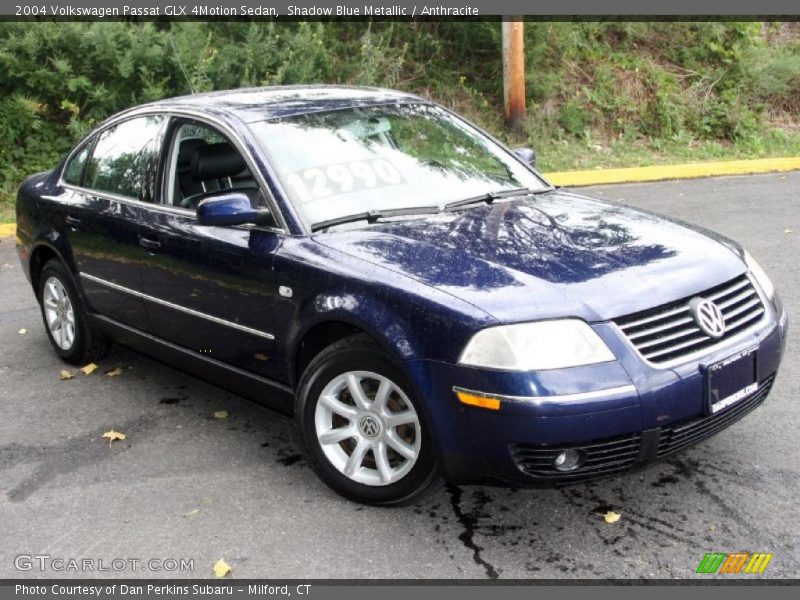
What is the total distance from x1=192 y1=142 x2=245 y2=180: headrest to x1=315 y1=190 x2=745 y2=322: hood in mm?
1033

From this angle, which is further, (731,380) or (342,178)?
(342,178)

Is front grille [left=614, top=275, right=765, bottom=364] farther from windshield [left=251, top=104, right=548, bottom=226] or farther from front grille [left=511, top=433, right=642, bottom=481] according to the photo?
windshield [left=251, top=104, right=548, bottom=226]

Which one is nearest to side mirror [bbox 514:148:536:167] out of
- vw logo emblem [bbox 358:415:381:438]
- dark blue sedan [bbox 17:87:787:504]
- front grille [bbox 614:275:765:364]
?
dark blue sedan [bbox 17:87:787:504]

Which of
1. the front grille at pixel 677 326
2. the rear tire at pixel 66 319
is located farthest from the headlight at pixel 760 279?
the rear tire at pixel 66 319

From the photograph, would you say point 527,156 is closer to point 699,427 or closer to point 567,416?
point 699,427

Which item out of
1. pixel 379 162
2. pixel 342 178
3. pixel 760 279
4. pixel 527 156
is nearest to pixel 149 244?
pixel 342 178

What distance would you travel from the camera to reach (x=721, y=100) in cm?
1402

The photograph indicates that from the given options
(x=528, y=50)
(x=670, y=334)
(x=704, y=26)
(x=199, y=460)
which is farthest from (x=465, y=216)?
(x=704, y=26)

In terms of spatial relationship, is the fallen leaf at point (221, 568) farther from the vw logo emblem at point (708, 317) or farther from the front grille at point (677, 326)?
the vw logo emblem at point (708, 317)

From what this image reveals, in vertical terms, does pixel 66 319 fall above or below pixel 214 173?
below

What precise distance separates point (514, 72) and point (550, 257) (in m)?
9.43

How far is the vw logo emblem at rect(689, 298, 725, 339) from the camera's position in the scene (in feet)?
12.2

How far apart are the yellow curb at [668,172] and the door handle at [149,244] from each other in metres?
7.28

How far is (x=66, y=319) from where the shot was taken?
241 inches
